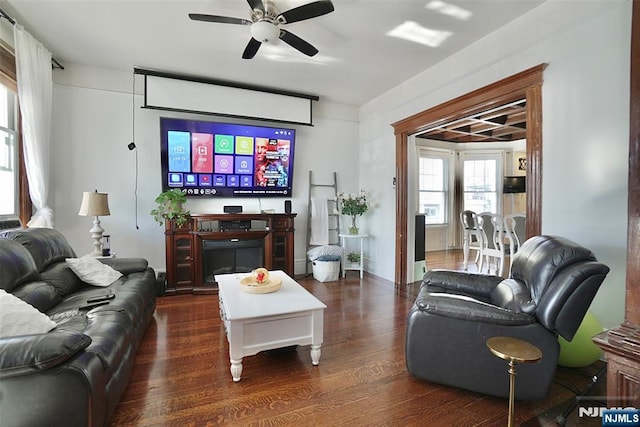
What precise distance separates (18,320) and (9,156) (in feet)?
8.73

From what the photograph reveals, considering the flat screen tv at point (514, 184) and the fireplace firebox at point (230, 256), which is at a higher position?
the flat screen tv at point (514, 184)

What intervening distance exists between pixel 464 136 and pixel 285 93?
453 cm

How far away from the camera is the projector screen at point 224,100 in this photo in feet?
12.9

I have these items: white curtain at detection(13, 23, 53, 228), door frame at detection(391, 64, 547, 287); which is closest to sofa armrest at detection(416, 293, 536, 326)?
door frame at detection(391, 64, 547, 287)

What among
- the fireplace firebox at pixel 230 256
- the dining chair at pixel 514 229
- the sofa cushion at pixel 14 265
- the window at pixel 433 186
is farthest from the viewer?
the window at pixel 433 186

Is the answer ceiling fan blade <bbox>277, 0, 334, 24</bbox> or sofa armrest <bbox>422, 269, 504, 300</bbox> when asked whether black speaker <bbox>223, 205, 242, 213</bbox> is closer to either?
ceiling fan blade <bbox>277, 0, 334, 24</bbox>

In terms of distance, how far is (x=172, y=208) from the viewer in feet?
12.5

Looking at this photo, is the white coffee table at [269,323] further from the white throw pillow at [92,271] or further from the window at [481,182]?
the window at [481,182]

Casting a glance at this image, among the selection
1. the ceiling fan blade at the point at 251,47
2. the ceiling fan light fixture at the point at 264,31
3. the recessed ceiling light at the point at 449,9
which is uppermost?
the recessed ceiling light at the point at 449,9

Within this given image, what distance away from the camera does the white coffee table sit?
6.40 ft

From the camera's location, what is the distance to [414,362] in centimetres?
193

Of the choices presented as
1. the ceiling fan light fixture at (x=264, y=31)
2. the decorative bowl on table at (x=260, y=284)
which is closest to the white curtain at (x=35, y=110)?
the ceiling fan light fixture at (x=264, y=31)

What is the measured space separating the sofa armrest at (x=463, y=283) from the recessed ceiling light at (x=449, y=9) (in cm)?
231

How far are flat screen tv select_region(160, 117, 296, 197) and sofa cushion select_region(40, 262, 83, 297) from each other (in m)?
1.78
